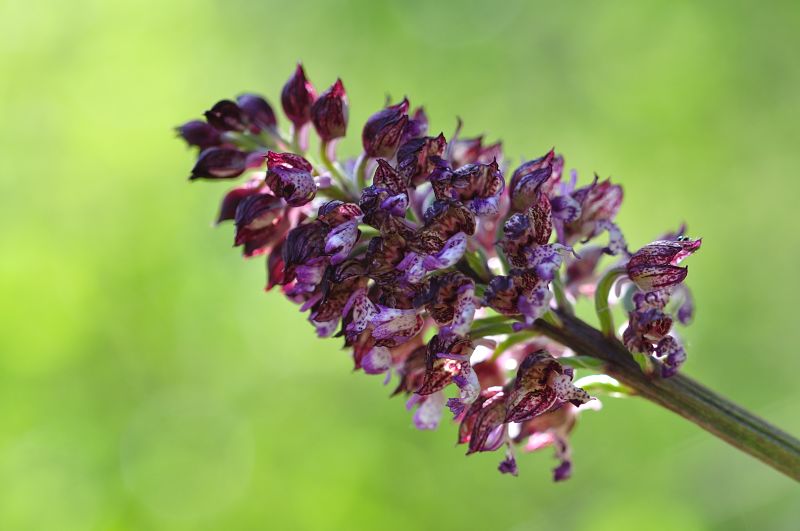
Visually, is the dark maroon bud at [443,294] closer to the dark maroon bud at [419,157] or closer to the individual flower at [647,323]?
the dark maroon bud at [419,157]

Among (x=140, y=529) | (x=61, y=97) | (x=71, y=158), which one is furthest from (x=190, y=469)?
(x=61, y=97)

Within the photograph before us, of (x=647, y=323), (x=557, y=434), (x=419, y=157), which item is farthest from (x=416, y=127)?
(x=557, y=434)

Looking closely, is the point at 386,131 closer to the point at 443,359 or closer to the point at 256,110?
the point at 256,110

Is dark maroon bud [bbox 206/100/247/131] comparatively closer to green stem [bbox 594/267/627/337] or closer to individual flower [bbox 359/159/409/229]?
individual flower [bbox 359/159/409/229]

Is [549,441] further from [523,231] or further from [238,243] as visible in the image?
[238,243]

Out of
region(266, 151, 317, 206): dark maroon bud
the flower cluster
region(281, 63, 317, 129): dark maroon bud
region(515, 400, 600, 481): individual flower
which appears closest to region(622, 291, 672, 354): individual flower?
the flower cluster

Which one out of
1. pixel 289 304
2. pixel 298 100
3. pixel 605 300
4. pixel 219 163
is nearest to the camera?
pixel 605 300
